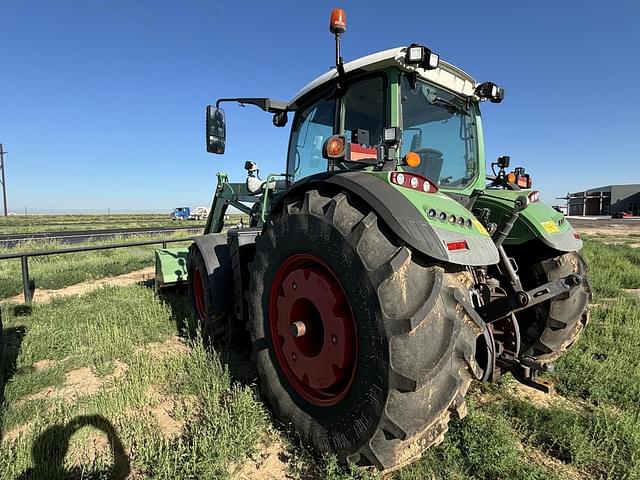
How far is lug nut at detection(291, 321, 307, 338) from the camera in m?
2.01

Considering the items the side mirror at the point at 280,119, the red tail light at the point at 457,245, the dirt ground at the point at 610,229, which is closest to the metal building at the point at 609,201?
the dirt ground at the point at 610,229

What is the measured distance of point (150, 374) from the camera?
297 cm

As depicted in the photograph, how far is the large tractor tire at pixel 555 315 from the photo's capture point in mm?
2652

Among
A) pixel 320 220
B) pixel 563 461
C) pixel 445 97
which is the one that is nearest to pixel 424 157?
pixel 445 97

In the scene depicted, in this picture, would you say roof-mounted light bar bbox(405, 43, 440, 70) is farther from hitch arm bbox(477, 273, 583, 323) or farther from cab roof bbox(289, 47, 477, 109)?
hitch arm bbox(477, 273, 583, 323)

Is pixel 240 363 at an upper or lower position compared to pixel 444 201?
lower

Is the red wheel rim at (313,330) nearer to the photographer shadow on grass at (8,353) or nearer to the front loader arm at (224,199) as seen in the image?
the photographer shadow on grass at (8,353)

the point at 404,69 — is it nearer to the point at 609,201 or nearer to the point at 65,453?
the point at 65,453

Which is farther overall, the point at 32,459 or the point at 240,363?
the point at 240,363

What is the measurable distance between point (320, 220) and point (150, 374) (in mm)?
2156

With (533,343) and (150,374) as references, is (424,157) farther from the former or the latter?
(150,374)

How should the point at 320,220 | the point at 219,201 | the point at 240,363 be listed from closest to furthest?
the point at 320,220 → the point at 240,363 → the point at 219,201

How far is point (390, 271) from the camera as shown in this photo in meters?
1.61

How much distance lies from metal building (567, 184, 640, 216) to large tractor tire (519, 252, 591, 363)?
60.9 meters
